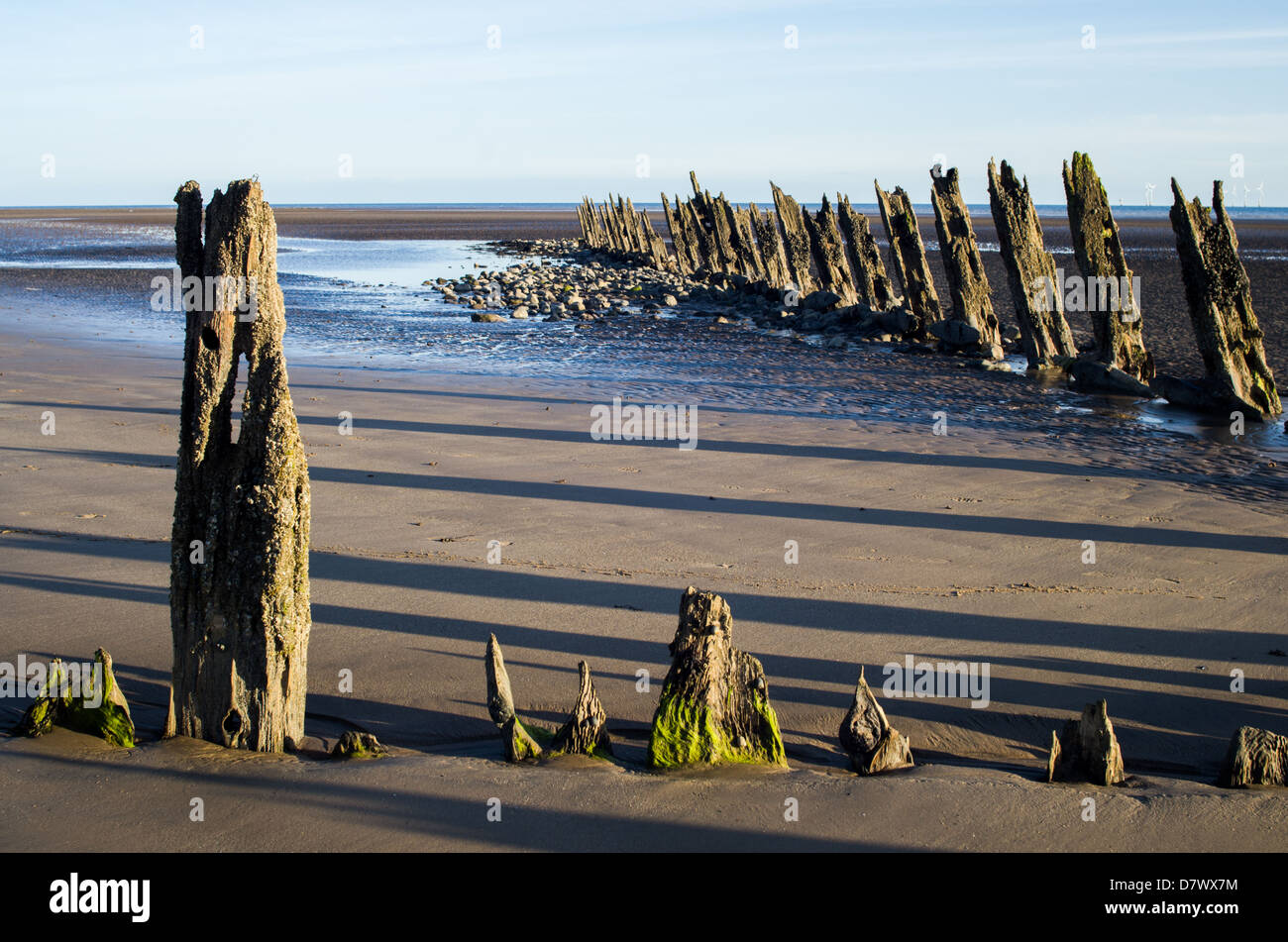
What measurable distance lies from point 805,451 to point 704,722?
658 cm

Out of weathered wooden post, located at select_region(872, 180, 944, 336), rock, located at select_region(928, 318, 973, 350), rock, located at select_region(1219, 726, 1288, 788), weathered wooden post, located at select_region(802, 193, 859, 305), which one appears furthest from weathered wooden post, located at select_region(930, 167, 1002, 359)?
rock, located at select_region(1219, 726, 1288, 788)

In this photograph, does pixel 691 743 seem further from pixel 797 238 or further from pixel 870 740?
pixel 797 238

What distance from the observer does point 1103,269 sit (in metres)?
15.6

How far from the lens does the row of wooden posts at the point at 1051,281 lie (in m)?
13.2

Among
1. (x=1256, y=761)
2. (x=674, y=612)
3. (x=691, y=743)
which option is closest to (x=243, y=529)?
(x=691, y=743)

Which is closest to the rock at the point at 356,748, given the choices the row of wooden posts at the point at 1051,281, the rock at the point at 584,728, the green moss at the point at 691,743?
the rock at the point at 584,728

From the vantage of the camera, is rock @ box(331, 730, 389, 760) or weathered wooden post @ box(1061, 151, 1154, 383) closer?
rock @ box(331, 730, 389, 760)

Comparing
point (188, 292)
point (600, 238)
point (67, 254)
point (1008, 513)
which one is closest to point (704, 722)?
point (188, 292)

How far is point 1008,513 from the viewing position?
8438 mm

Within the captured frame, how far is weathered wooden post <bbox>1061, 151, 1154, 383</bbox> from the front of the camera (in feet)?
50.8

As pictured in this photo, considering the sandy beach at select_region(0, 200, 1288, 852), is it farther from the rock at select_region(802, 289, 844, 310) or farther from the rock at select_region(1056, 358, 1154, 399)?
the rock at select_region(802, 289, 844, 310)

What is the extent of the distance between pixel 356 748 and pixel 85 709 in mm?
1169

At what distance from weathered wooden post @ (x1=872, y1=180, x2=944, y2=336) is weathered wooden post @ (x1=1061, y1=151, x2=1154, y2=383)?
480 centimetres

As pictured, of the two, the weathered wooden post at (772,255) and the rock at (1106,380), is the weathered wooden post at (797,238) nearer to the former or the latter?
the weathered wooden post at (772,255)
